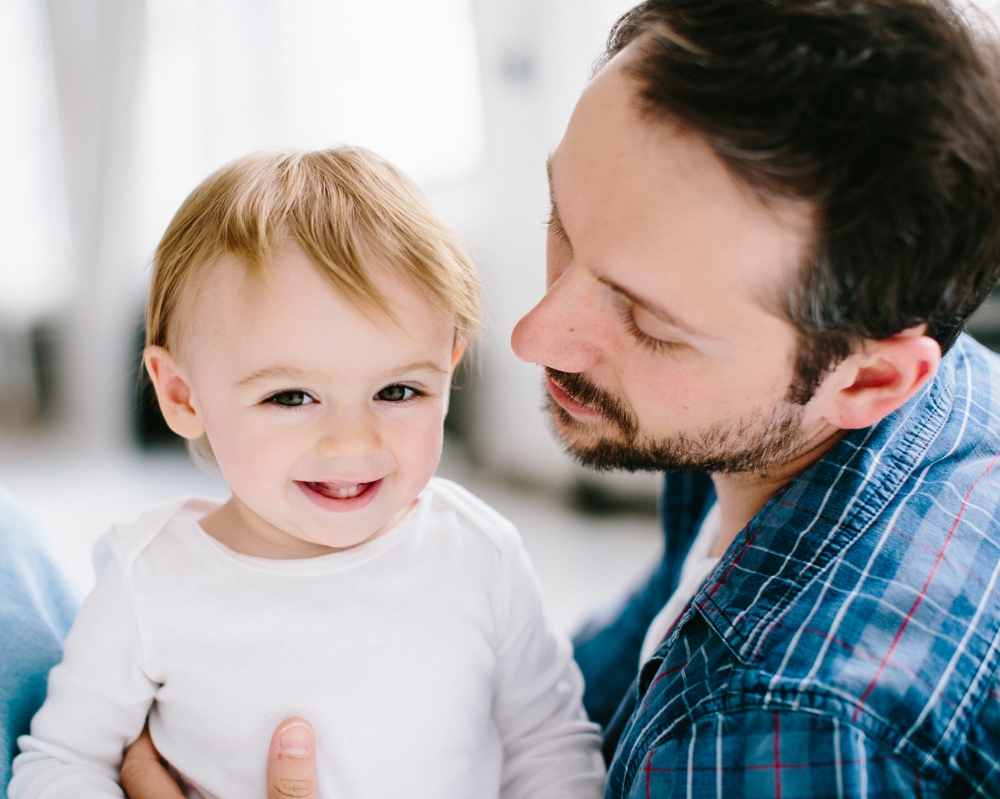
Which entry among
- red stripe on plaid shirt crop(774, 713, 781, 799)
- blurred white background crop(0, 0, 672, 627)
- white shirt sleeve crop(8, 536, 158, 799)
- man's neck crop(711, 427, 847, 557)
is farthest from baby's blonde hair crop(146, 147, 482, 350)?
blurred white background crop(0, 0, 672, 627)

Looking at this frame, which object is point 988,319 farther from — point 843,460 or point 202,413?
point 202,413

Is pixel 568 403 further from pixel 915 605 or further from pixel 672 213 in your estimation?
pixel 915 605

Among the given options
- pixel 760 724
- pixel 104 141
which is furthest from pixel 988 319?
pixel 104 141

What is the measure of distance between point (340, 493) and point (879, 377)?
2.17 feet

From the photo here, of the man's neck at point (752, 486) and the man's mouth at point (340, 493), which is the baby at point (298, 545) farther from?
the man's neck at point (752, 486)

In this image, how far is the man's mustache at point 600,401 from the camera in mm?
1103

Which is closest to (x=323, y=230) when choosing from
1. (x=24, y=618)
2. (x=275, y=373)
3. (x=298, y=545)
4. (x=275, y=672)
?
(x=275, y=373)

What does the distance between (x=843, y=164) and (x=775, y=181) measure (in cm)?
7

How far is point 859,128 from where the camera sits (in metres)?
0.85

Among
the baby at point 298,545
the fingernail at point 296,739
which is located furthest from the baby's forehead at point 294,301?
the fingernail at point 296,739

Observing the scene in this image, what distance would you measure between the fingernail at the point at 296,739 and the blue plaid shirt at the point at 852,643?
0.36 m

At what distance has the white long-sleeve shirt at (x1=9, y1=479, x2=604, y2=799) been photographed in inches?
38.4

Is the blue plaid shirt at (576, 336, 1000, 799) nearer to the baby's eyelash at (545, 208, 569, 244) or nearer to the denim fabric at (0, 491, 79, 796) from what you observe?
the baby's eyelash at (545, 208, 569, 244)

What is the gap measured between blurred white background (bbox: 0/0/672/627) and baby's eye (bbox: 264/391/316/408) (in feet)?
5.10
